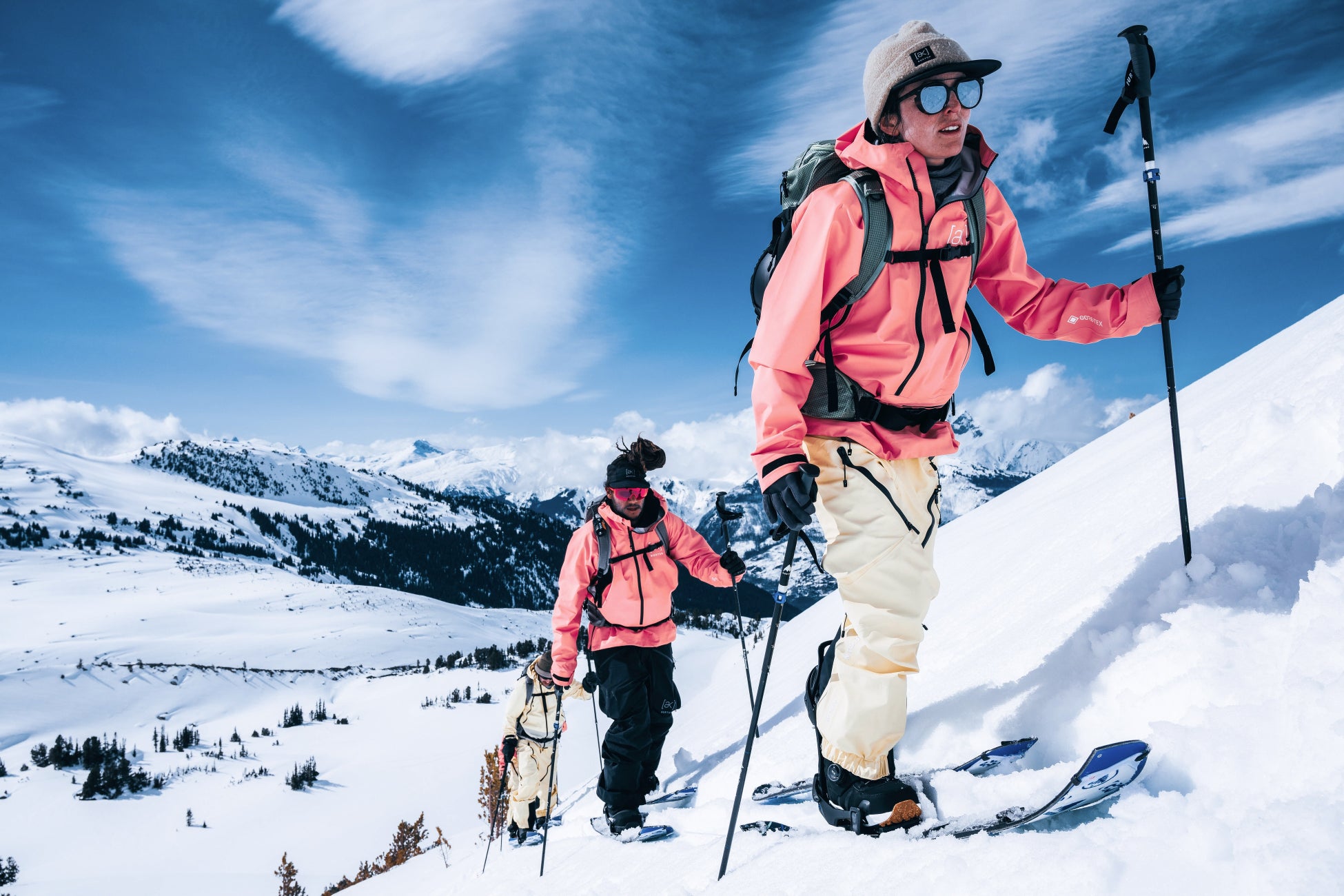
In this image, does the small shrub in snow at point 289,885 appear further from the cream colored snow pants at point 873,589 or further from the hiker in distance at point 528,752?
the cream colored snow pants at point 873,589

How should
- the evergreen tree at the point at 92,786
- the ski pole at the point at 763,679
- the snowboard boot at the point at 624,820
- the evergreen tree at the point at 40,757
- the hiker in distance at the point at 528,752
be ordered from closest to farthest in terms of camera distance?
the ski pole at the point at 763,679 → the snowboard boot at the point at 624,820 → the hiker in distance at the point at 528,752 → the evergreen tree at the point at 92,786 → the evergreen tree at the point at 40,757

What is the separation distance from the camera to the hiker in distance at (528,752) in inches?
295

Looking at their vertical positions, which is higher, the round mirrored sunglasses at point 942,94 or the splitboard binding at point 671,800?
the round mirrored sunglasses at point 942,94

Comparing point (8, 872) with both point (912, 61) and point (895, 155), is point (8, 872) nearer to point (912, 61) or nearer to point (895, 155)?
point (895, 155)

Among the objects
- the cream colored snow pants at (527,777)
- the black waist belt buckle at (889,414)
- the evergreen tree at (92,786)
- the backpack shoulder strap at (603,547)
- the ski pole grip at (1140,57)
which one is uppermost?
the ski pole grip at (1140,57)

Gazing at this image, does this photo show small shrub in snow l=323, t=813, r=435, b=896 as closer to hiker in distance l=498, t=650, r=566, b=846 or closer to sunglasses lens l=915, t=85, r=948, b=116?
hiker in distance l=498, t=650, r=566, b=846

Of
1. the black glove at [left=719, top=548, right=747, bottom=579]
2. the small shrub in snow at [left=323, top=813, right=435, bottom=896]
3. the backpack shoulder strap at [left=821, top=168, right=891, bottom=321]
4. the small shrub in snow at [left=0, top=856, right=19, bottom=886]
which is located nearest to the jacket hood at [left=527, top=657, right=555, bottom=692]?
the black glove at [left=719, top=548, right=747, bottom=579]

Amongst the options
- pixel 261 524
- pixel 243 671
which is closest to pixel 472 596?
pixel 261 524

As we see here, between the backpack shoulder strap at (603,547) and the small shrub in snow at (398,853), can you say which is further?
the small shrub in snow at (398,853)

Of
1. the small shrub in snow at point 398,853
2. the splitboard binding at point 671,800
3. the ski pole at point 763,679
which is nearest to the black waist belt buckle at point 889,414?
the ski pole at point 763,679

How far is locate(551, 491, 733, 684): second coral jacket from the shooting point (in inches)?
197

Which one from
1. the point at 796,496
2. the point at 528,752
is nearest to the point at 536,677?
the point at 528,752

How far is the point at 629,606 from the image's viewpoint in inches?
197

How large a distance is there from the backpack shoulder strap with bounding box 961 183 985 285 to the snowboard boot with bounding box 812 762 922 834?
6.65ft
